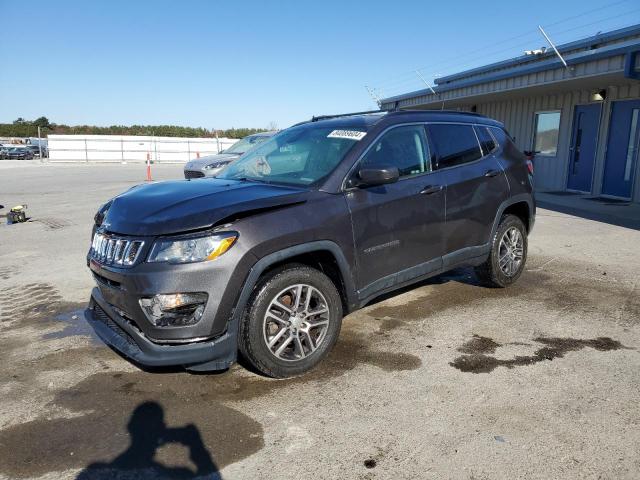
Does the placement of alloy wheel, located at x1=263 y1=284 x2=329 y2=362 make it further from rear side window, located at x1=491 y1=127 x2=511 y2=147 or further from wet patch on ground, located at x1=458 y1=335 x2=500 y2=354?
rear side window, located at x1=491 y1=127 x2=511 y2=147

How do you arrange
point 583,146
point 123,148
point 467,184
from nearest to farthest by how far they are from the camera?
point 467,184
point 583,146
point 123,148

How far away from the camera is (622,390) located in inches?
134

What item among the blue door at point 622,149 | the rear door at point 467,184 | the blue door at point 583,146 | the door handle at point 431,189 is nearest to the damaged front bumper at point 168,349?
the door handle at point 431,189

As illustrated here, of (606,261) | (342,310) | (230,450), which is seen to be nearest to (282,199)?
(342,310)

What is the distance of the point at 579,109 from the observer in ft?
48.4

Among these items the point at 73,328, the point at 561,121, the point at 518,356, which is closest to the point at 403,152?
the point at 518,356

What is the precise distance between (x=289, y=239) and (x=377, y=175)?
2.79ft

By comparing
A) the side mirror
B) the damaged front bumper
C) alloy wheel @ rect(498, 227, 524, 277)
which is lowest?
the damaged front bumper

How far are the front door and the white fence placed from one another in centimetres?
3665

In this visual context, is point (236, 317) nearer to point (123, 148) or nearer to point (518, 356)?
point (518, 356)

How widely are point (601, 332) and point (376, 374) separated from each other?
2187 millimetres

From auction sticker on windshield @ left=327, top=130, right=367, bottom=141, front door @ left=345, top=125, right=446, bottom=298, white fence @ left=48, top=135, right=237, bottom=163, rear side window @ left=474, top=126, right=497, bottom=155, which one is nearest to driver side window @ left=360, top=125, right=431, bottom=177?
front door @ left=345, top=125, right=446, bottom=298

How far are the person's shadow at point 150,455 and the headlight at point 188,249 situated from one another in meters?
0.99

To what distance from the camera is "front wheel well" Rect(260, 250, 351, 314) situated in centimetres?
369
